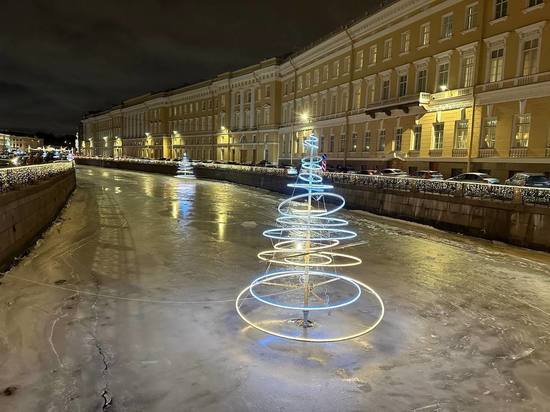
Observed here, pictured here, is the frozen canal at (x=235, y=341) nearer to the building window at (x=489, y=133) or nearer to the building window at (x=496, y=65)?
the building window at (x=489, y=133)

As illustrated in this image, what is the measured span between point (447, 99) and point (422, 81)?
4.20 metres

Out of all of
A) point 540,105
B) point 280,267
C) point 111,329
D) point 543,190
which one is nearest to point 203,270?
point 280,267

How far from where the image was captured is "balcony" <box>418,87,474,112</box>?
98.8 feet

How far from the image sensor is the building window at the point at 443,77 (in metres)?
32.4

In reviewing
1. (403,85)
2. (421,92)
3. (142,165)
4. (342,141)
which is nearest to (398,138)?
(403,85)

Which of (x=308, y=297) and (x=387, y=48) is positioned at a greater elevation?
(x=387, y=48)

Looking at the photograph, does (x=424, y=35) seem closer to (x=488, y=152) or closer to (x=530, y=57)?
(x=530, y=57)

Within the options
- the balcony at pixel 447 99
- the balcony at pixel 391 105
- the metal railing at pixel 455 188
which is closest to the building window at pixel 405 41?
the balcony at pixel 391 105

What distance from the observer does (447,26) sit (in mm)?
32562

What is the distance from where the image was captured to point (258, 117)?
233ft

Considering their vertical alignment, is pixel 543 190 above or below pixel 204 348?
above

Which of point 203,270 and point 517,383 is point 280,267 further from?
point 517,383

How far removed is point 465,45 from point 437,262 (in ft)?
75.7

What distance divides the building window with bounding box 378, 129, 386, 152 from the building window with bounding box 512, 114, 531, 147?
532 inches
